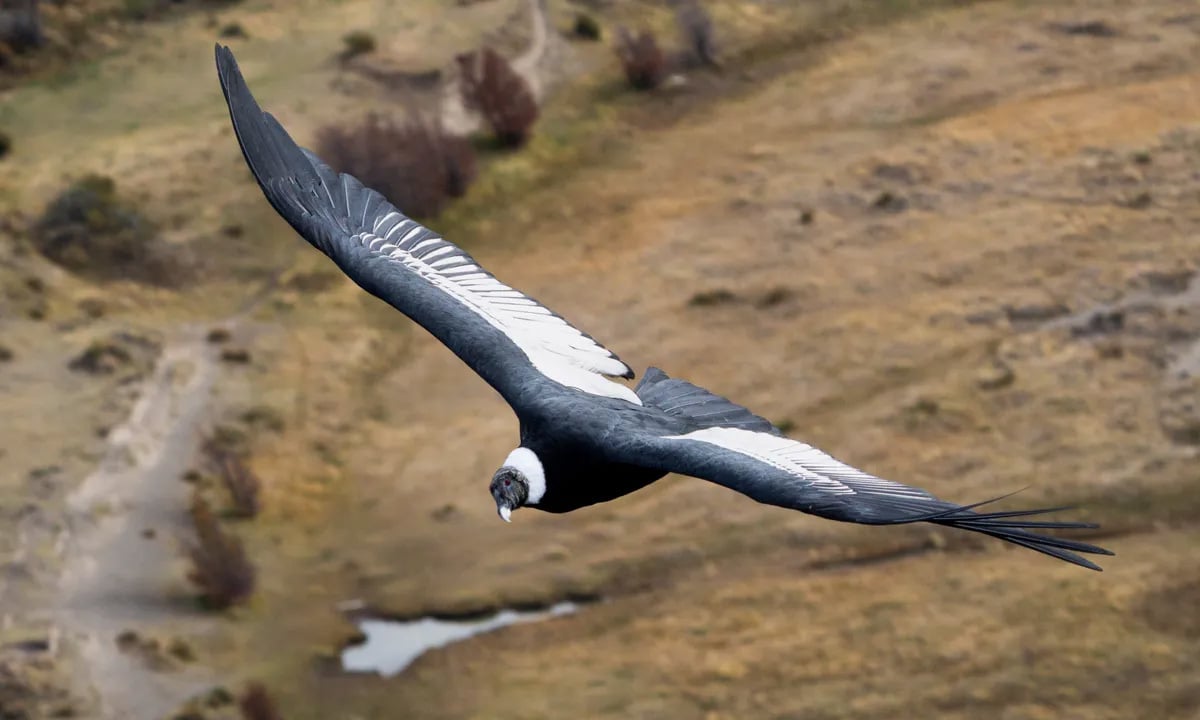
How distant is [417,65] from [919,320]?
24.1 metres

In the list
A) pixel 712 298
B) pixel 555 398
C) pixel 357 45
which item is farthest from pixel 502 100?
pixel 555 398

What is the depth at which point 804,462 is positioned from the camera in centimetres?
2038

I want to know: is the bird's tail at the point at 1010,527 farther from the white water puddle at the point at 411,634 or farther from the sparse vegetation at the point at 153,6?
the sparse vegetation at the point at 153,6

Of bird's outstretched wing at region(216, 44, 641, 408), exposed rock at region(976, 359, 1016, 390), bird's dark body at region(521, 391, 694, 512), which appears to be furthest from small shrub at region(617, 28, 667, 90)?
bird's dark body at region(521, 391, 694, 512)

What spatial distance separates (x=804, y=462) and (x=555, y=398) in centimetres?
349

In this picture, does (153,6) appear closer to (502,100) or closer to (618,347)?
(502,100)

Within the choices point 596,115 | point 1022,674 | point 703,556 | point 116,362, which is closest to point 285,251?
point 116,362

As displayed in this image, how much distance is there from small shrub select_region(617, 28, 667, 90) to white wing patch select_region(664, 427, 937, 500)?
44580 millimetres

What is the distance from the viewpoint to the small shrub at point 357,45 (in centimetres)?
6562

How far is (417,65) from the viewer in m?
65.5

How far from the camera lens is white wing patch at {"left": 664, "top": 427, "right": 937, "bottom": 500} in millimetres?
19125

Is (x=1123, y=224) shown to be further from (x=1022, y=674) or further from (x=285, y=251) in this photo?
(x=285, y=251)

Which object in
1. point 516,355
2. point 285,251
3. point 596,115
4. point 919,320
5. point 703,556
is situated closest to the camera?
point 516,355

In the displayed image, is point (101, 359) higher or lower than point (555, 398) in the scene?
lower
